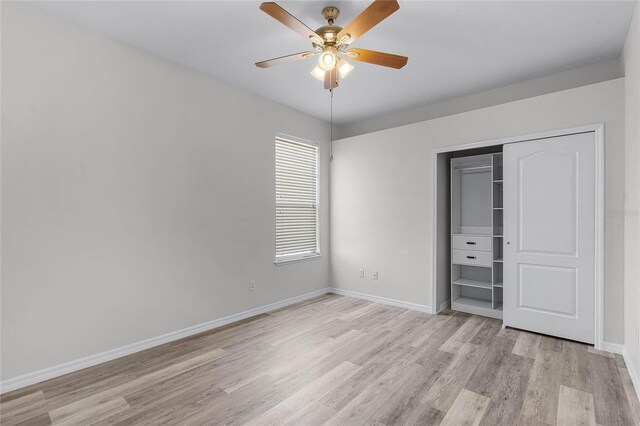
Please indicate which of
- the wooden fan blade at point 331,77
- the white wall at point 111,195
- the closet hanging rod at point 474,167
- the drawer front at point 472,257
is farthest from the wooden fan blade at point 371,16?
the drawer front at point 472,257

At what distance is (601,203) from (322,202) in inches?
135

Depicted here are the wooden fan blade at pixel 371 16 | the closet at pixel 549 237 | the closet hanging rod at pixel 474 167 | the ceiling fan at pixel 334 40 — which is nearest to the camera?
the wooden fan blade at pixel 371 16

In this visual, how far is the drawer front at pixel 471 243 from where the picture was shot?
13.3 feet

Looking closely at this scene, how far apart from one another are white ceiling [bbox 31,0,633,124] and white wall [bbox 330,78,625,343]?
0.45 meters

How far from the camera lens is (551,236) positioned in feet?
10.8

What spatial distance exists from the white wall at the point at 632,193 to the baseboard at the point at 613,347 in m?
0.11

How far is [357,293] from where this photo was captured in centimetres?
491

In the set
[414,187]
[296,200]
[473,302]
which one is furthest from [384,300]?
[296,200]

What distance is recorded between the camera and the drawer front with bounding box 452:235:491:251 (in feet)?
13.3

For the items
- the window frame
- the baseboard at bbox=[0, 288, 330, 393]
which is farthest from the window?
the baseboard at bbox=[0, 288, 330, 393]

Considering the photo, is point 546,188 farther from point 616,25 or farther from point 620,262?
point 616,25

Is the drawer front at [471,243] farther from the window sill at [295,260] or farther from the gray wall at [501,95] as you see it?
the window sill at [295,260]

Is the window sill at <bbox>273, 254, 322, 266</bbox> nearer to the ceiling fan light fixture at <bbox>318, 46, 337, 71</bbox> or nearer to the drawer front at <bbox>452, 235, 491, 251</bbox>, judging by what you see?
the drawer front at <bbox>452, 235, 491, 251</bbox>

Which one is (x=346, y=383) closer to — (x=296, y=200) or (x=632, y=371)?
(x=632, y=371)
